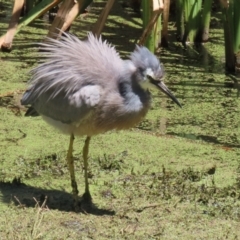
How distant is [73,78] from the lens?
143 inches

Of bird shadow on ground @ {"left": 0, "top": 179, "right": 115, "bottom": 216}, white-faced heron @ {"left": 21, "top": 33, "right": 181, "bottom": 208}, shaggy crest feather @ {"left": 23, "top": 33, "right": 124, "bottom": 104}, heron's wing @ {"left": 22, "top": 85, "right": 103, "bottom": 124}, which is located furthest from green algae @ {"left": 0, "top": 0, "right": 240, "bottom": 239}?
shaggy crest feather @ {"left": 23, "top": 33, "right": 124, "bottom": 104}

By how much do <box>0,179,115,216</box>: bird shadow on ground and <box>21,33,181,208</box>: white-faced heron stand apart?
8cm

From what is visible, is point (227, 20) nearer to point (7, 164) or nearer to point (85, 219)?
point (7, 164)

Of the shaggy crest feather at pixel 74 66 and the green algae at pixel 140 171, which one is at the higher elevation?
the shaggy crest feather at pixel 74 66

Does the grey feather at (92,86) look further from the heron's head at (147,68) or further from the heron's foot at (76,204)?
the heron's foot at (76,204)

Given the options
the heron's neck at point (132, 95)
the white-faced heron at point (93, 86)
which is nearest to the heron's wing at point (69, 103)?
the white-faced heron at point (93, 86)

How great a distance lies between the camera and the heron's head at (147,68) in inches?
140

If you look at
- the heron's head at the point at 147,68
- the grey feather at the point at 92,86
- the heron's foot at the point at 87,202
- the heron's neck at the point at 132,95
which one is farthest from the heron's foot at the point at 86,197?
the heron's head at the point at 147,68

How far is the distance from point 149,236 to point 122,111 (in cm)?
60

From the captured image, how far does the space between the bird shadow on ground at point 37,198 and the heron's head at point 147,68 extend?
65 centimetres

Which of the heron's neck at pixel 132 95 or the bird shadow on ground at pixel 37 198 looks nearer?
the heron's neck at pixel 132 95

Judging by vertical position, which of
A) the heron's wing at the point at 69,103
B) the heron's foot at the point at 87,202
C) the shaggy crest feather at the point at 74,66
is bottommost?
the heron's foot at the point at 87,202

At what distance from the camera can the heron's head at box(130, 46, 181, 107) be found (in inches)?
140

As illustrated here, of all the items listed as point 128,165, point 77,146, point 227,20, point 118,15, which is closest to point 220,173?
point 128,165
